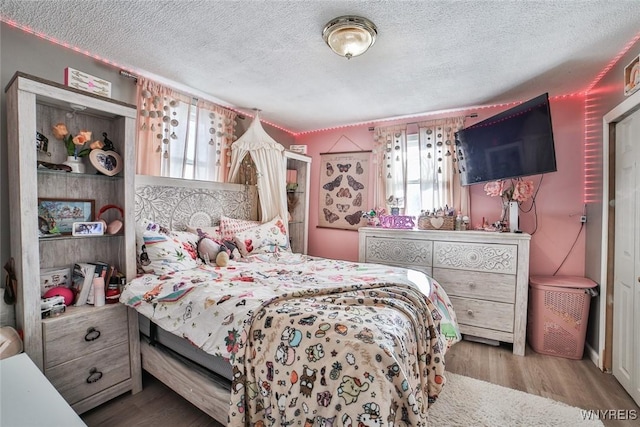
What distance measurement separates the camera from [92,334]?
1899mm

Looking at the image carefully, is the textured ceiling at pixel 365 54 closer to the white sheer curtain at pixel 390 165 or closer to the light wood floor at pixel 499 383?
the white sheer curtain at pixel 390 165

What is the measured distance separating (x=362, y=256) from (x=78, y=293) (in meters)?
2.65

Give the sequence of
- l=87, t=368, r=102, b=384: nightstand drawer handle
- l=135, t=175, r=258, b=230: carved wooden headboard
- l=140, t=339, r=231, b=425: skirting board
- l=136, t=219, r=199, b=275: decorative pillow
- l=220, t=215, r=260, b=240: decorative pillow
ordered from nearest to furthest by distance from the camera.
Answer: l=140, t=339, r=231, b=425: skirting board, l=87, t=368, r=102, b=384: nightstand drawer handle, l=136, t=219, r=199, b=275: decorative pillow, l=135, t=175, r=258, b=230: carved wooden headboard, l=220, t=215, r=260, b=240: decorative pillow

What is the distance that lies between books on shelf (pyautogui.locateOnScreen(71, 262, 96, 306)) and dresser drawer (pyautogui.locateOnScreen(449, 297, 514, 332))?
316cm

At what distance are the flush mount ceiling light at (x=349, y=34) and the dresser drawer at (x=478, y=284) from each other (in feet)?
7.49

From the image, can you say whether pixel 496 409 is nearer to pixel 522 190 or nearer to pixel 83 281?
pixel 522 190

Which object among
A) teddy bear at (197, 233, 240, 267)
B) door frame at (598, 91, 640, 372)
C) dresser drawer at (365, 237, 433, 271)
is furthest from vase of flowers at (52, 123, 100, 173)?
door frame at (598, 91, 640, 372)

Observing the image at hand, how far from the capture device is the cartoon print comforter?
107cm

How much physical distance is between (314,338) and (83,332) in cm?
162

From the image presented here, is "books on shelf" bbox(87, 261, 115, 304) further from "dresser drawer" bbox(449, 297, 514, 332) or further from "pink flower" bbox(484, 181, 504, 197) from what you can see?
"pink flower" bbox(484, 181, 504, 197)

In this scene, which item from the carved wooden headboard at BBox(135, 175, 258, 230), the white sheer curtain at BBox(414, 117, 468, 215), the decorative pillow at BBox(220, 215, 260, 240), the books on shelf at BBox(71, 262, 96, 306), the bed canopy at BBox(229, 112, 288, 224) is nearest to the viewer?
the books on shelf at BBox(71, 262, 96, 306)

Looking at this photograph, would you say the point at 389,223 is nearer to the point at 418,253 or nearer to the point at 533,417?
the point at 418,253

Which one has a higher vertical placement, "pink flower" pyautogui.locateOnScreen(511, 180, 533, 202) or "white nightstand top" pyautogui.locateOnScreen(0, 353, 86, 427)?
"pink flower" pyautogui.locateOnScreen(511, 180, 533, 202)

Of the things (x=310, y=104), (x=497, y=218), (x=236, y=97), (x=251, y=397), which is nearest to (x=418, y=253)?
(x=497, y=218)
